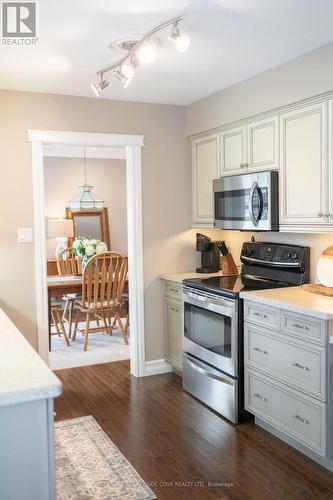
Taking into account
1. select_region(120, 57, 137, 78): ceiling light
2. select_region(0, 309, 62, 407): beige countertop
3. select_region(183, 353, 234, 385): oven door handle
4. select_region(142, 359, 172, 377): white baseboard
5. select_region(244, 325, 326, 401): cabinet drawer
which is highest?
select_region(120, 57, 137, 78): ceiling light

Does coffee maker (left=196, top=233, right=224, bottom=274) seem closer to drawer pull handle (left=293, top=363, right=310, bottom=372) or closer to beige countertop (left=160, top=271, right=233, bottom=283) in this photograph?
beige countertop (left=160, top=271, right=233, bottom=283)

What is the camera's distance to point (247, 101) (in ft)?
11.3

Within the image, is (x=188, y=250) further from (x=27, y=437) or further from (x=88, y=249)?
(x=27, y=437)

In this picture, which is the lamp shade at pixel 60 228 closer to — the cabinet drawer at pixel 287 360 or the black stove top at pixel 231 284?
the black stove top at pixel 231 284

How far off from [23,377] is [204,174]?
291cm

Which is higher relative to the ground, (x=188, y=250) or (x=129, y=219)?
(x=129, y=219)

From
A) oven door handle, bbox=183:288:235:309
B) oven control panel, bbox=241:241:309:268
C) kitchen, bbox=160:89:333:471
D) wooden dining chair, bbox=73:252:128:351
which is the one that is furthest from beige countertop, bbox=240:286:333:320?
wooden dining chair, bbox=73:252:128:351

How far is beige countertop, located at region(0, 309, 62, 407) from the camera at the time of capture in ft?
4.46

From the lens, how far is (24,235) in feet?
12.0

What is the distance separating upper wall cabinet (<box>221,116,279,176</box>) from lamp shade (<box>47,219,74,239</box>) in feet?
13.5

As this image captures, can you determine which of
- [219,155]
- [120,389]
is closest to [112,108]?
[219,155]

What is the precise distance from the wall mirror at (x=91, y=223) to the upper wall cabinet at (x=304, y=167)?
5000mm

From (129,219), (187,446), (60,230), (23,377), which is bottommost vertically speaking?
(187,446)

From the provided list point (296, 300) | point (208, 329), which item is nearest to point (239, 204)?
point (208, 329)
